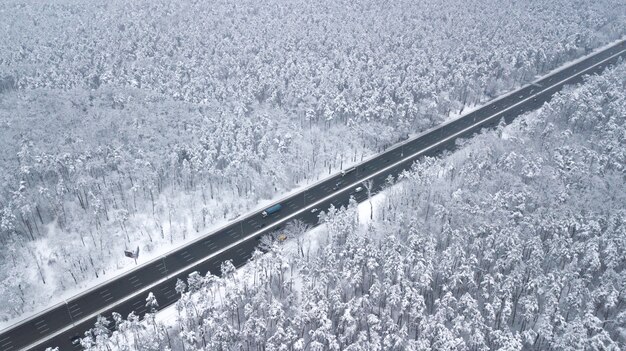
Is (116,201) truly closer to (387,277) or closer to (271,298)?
(271,298)

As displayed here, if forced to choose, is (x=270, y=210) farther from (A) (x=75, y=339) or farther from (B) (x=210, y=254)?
(A) (x=75, y=339)

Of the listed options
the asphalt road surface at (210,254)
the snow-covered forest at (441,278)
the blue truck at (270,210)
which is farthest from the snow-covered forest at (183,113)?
the snow-covered forest at (441,278)

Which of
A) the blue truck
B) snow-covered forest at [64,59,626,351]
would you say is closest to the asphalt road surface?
the blue truck

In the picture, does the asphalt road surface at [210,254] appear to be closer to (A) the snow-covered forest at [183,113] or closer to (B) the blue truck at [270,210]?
(B) the blue truck at [270,210]

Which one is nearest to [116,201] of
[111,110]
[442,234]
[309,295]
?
[111,110]

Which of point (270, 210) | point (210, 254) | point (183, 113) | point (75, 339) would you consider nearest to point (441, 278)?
point (270, 210)

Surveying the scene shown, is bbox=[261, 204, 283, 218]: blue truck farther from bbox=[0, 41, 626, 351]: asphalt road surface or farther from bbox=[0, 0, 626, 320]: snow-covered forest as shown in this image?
bbox=[0, 0, 626, 320]: snow-covered forest
